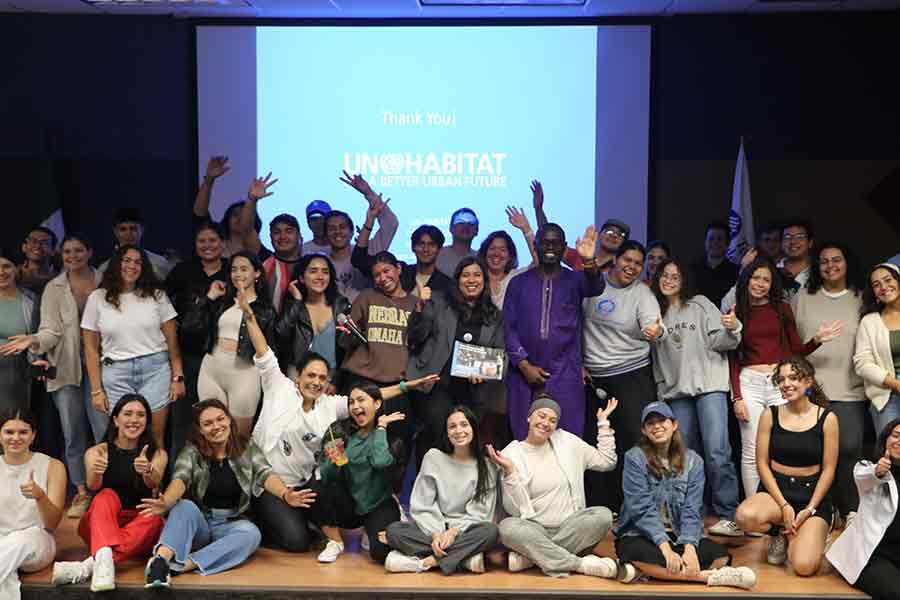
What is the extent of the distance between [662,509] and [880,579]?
1.02m

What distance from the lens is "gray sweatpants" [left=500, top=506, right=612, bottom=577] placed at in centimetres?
518

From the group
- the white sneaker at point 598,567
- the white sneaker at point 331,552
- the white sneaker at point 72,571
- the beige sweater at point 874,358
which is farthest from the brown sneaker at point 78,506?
the beige sweater at point 874,358

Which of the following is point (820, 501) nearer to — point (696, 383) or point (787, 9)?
point (696, 383)

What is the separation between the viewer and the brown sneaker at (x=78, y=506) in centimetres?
601

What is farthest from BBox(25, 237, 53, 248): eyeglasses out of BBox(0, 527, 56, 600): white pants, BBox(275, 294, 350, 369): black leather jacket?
BBox(0, 527, 56, 600): white pants

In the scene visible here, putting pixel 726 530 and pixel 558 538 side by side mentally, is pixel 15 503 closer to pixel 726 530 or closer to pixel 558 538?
pixel 558 538

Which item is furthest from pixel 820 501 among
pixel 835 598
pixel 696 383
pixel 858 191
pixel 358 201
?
pixel 358 201

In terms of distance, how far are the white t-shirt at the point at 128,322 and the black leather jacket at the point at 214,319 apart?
0.13 m

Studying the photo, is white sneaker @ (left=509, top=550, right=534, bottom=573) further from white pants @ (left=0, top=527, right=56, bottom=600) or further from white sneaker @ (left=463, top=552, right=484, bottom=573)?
white pants @ (left=0, top=527, right=56, bottom=600)

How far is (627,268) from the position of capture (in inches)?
232

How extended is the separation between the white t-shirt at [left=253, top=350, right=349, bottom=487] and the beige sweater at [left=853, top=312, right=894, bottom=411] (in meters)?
2.73

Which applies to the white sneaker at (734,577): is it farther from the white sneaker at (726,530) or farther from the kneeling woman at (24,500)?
the kneeling woman at (24,500)

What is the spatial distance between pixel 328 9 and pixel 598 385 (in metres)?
3.45

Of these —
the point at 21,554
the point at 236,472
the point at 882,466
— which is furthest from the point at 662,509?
the point at 21,554
